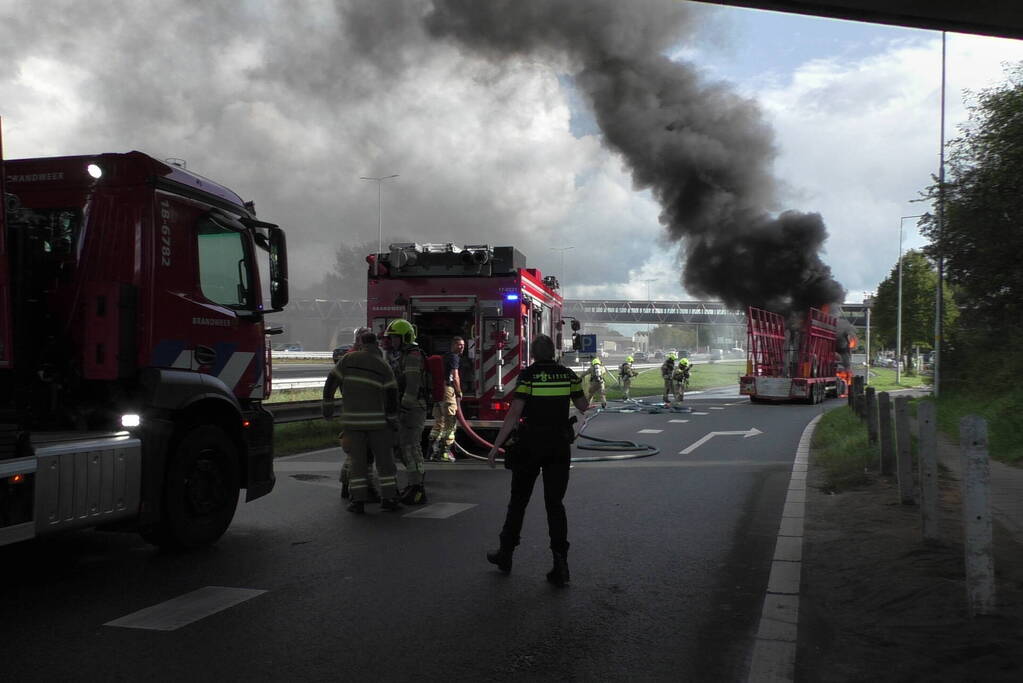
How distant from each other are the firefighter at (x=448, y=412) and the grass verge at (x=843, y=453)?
15.6 feet

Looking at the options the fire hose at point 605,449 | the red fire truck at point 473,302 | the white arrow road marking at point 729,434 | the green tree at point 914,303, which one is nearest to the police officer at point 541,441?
the fire hose at point 605,449

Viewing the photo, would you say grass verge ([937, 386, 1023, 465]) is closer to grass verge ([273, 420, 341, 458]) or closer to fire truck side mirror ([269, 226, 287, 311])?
fire truck side mirror ([269, 226, 287, 311])

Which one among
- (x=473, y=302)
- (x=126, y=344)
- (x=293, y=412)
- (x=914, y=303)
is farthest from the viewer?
(x=914, y=303)

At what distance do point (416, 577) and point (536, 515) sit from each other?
2307 millimetres

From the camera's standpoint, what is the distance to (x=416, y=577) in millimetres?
5418

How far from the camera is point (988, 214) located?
52.5 ft

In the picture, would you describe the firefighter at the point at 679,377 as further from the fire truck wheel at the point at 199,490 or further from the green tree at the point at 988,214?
the fire truck wheel at the point at 199,490

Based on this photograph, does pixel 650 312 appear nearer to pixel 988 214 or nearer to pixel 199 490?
pixel 988 214

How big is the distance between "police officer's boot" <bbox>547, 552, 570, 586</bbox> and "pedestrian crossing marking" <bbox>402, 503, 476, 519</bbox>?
2.30 meters

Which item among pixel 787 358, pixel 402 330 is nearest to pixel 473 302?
pixel 402 330

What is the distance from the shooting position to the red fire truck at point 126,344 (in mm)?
5309

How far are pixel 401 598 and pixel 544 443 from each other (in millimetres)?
1279

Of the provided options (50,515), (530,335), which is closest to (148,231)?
(50,515)

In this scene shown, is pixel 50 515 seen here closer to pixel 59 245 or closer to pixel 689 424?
pixel 59 245
